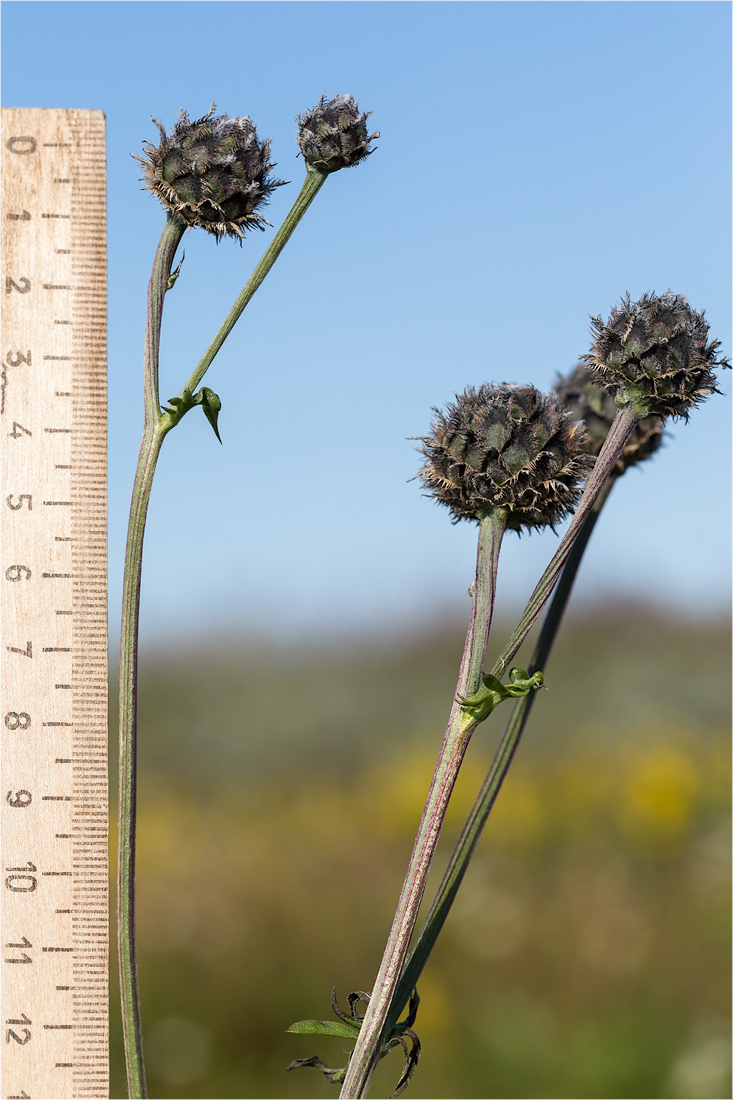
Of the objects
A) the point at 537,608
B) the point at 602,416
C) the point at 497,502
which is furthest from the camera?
the point at 602,416

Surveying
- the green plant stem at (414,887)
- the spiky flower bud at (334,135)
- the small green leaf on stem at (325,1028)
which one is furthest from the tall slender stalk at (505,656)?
the spiky flower bud at (334,135)

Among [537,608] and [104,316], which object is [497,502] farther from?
[104,316]

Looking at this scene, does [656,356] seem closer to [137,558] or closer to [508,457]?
[508,457]

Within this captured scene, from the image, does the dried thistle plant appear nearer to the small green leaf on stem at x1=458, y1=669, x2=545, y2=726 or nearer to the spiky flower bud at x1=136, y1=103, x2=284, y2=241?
the spiky flower bud at x1=136, y1=103, x2=284, y2=241

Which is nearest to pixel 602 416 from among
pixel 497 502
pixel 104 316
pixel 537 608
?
pixel 497 502

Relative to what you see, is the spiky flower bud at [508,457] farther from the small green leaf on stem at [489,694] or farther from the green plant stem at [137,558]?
the green plant stem at [137,558]

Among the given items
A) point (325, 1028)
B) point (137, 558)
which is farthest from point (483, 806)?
point (137, 558)
